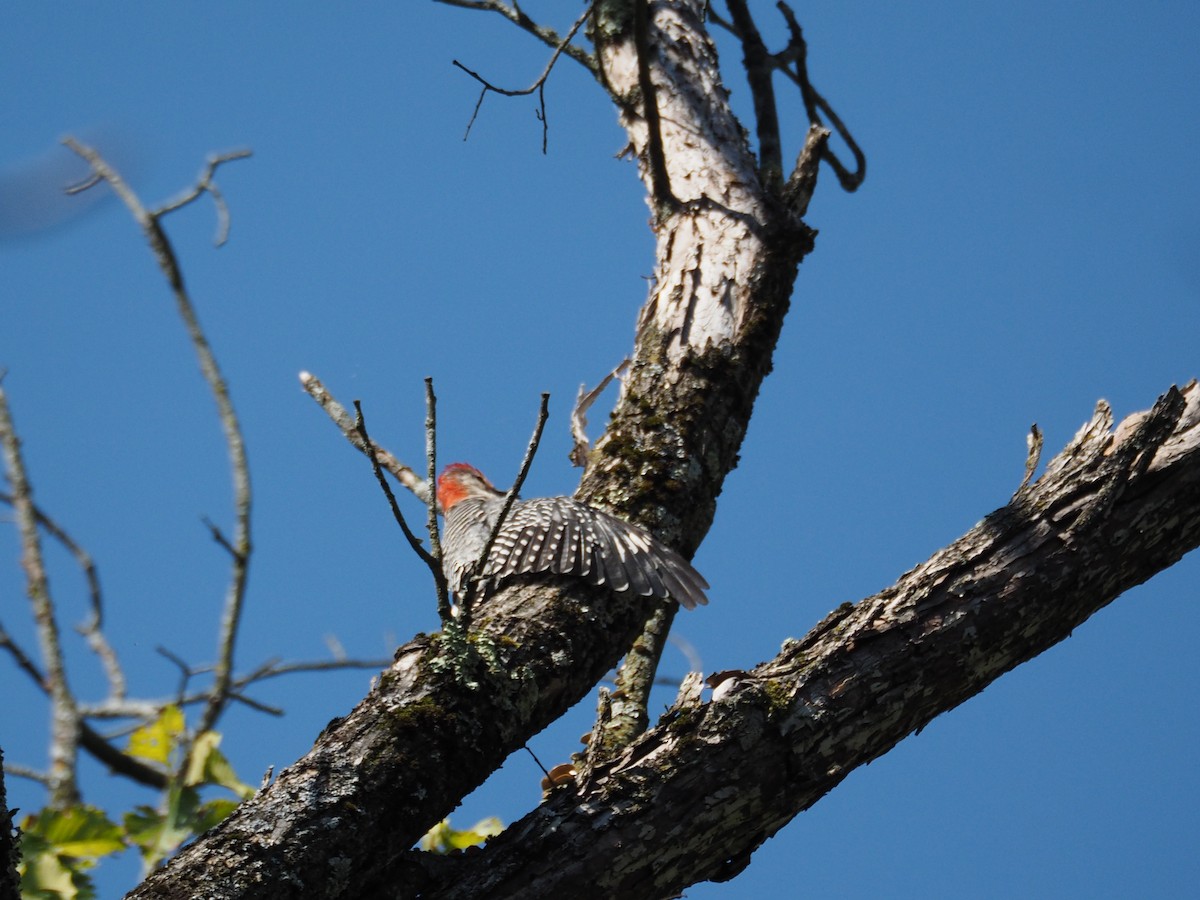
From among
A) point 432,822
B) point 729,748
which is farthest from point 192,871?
point 729,748

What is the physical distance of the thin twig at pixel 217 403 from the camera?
127 inches

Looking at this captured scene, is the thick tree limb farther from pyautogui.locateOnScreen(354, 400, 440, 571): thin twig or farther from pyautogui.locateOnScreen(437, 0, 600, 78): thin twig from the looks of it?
pyautogui.locateOnScreen(437, 0, 600, 78): thin twig

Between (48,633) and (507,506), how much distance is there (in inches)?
58.4

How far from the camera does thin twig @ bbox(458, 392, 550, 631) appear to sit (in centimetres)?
263

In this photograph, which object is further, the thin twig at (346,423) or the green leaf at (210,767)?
the thin twig at (346,423)

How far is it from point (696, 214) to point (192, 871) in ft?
10.6

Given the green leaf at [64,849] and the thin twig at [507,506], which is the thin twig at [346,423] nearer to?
the thin twig at [507,506]

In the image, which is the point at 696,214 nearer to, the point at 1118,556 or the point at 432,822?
the point at 1118,556

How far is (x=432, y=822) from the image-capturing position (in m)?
2.78

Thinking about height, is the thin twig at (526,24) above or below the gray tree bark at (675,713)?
above

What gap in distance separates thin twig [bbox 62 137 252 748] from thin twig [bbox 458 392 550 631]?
0.72 meters

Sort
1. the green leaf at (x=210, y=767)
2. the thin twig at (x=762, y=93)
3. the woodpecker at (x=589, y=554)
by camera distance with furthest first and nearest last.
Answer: the thin twig at (x=762, y=93)
the woodpecker at (x=589, y=554)
the green leaf at (x=210, y=767)

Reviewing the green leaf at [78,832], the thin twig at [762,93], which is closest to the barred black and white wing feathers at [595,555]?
the green leaf at [78,832]

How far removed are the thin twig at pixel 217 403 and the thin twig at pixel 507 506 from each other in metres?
0.72
